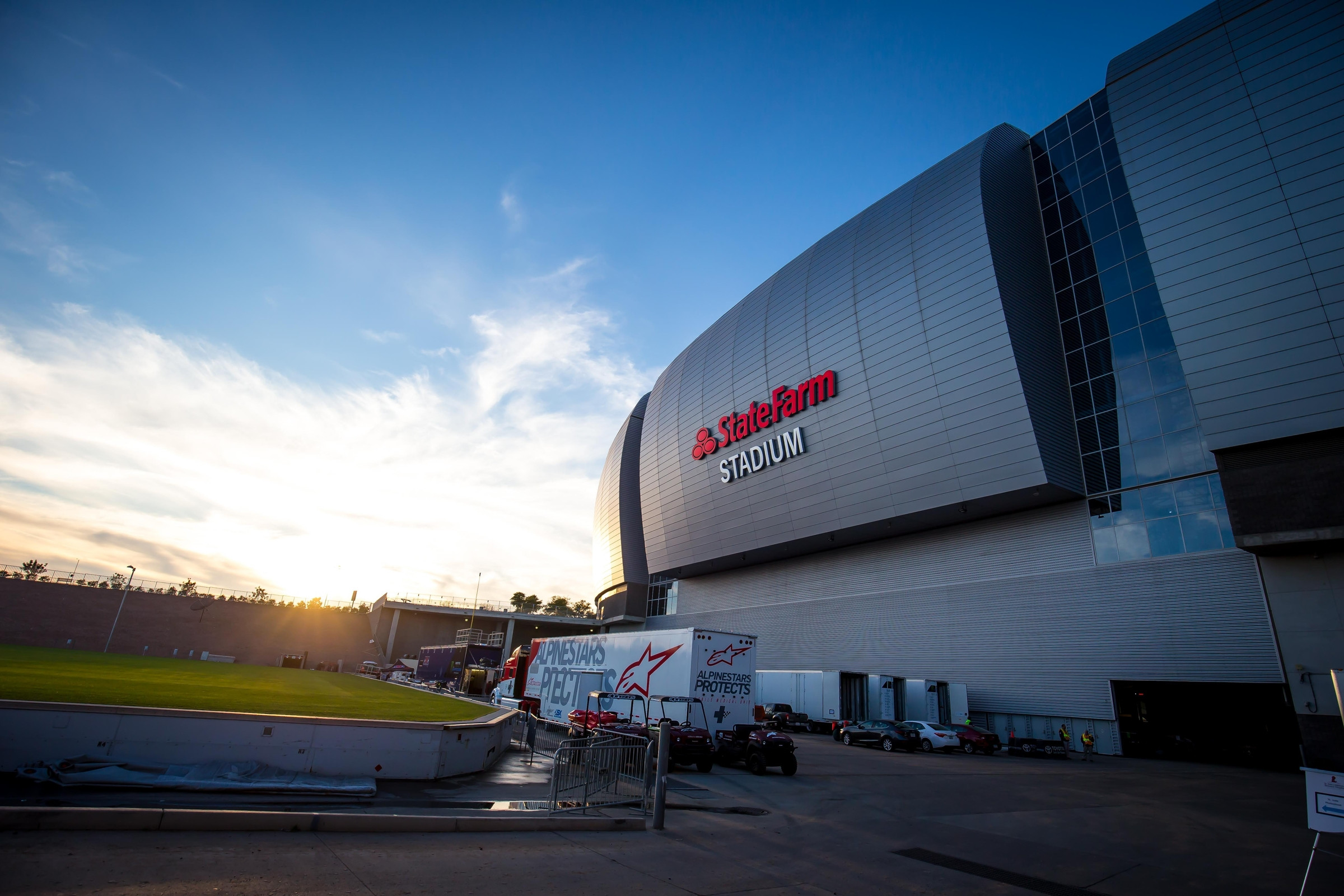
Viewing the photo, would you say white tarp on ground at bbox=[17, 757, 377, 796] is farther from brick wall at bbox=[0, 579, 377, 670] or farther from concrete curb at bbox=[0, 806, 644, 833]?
brick wall at bbox=[0, 579, 377, 670]

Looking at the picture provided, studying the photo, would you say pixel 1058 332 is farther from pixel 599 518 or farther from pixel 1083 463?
pixel 599 518

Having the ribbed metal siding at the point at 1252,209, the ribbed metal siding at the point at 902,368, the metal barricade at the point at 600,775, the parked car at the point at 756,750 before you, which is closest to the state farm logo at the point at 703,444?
the ribbed metal siding at the point at 902,368

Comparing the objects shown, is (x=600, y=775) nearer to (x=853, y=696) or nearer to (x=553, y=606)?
(x=853, y=696)

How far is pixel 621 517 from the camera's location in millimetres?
72188

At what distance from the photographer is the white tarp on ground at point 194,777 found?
396 inches

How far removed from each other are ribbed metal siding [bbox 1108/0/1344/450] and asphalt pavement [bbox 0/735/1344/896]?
1638cm

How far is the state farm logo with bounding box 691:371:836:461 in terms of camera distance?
42.6 metres

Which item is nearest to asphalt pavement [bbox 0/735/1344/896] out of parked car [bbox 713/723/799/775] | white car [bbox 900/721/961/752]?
parked car [bbox 713/723/799/775]

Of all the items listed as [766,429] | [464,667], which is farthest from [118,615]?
[766,429]

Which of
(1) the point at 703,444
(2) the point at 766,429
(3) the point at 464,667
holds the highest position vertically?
(1) the point at 703,444

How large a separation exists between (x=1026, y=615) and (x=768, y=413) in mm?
A: 20904

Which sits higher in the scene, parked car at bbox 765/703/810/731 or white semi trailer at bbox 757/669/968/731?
white semi trailer at bbox 757/669/968/731

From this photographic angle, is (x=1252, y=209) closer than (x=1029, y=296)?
Yes

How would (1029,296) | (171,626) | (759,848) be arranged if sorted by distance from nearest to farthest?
(759,848), (1029,296), (171,626)
